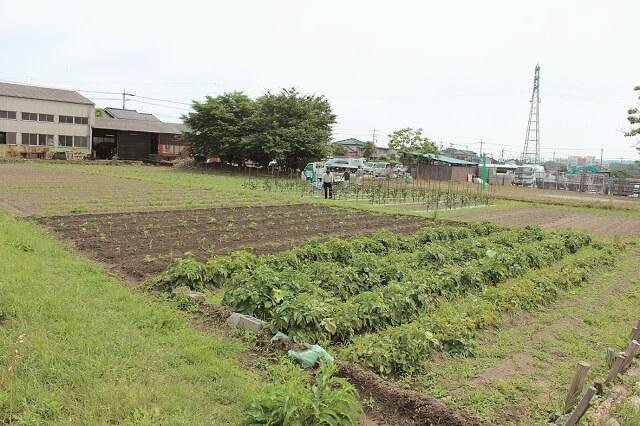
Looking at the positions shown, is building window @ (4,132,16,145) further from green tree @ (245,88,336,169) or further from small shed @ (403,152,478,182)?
small shed @ (403,152,478,182)

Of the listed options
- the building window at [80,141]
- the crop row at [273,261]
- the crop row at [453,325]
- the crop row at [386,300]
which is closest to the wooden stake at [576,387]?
the crop row at [453,325]

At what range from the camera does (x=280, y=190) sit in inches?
1006

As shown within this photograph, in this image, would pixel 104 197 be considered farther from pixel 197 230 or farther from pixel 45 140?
pixel 45 140

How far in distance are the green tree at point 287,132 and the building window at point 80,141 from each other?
18.6 metres

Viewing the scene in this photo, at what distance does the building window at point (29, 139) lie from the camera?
142ft

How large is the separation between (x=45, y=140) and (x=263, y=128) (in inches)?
859

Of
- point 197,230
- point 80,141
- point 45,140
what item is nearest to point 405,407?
point 197,230

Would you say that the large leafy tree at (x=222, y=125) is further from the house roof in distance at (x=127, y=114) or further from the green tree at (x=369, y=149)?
the green tree at (x=369, y=149)

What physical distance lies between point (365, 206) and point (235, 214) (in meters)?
6.73

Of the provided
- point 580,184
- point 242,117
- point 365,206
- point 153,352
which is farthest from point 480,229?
point 580,184

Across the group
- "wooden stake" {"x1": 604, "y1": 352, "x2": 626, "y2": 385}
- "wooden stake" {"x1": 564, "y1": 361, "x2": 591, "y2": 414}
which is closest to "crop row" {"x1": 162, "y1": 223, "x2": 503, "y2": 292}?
"wooden stake" {"x1": 564, "y1": 361, "x2": 591, "y2": 414}

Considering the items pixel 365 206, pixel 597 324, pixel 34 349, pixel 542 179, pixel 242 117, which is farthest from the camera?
pixel 542 179

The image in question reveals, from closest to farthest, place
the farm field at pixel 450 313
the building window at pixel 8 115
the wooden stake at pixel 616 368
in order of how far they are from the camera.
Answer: the wooden stake at pixel 616 368, the farm field at pixel 450 313, the building window at pixel 8 115

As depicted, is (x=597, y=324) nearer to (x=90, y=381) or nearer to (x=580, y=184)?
(x=90, y=381)
